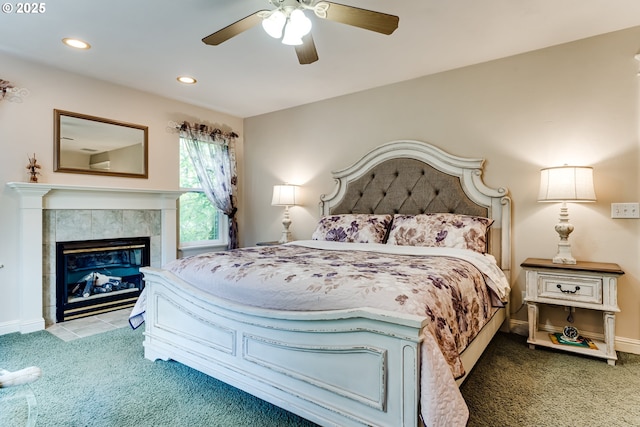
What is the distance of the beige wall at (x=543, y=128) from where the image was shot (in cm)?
252

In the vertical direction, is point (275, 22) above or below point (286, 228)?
above

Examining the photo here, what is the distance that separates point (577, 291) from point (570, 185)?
0.73 m

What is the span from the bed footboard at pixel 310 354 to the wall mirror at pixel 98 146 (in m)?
1.98

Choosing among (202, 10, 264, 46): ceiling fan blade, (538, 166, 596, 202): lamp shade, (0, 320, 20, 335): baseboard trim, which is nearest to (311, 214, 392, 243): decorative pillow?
(538, 166, 596, 202): lamp shade

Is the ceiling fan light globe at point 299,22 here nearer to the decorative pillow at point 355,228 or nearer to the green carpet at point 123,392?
the decorative pillow at point 355,228

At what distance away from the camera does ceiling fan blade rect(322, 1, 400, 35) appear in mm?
1802

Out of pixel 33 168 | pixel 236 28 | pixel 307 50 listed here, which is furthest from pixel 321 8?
pixel 33 168

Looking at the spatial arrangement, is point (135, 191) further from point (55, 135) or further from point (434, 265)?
point (434, 265)

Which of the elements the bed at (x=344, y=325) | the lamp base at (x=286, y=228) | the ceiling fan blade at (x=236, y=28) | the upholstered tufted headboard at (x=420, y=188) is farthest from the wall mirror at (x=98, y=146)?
the upholstered tufted headboard at (x=420, y=188)

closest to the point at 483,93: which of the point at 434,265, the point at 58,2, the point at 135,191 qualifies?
the point at 434,265

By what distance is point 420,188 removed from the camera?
131 inches

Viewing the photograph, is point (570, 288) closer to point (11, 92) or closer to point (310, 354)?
point (310, 354)

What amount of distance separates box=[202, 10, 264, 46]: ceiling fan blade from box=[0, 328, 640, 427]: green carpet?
6.70ft

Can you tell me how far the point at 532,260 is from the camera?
8.84 feet
